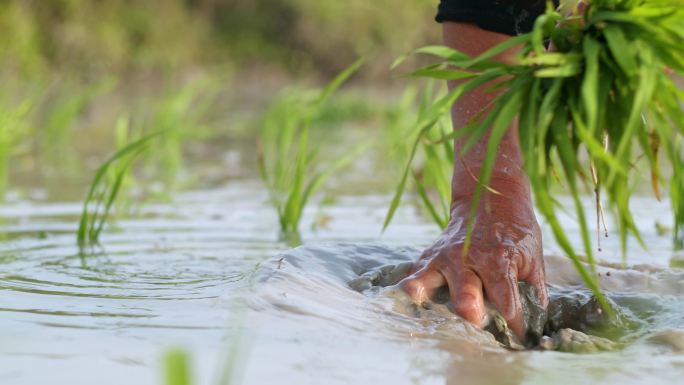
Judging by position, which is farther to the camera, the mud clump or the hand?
the hand

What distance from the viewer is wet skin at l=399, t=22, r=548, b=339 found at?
179cm

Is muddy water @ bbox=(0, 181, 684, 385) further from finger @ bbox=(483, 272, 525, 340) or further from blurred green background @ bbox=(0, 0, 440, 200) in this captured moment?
blurred green background @ bbox=(0, 0, 440, 200)

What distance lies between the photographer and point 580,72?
58.1 inches

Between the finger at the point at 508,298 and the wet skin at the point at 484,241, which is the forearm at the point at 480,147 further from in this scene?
the finger at the point at 508,298

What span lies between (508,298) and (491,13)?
538 millimetres

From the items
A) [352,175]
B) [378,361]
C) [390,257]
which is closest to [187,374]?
[378,361]

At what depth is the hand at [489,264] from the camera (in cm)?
178

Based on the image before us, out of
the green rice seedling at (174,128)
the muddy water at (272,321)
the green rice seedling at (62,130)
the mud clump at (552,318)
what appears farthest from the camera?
the green rice seedling at (62,130)

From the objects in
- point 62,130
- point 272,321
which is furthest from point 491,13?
point 62,130

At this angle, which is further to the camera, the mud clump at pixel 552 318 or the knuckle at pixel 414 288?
the knuckle at pixel 414 288

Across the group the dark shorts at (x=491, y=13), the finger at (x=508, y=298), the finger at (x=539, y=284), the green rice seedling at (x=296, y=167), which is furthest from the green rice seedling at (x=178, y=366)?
the green rice seedling at (x=296, y=167)

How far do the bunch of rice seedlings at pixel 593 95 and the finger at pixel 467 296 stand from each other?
311 millimetres

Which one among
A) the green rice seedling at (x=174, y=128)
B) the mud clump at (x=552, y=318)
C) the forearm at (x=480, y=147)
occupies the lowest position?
the green rice seedling at (x=174, y=128)

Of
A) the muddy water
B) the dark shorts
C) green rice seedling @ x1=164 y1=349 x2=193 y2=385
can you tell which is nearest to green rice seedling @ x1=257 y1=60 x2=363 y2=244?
the muddy water
